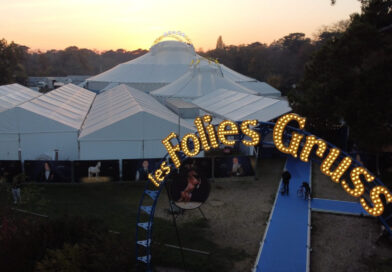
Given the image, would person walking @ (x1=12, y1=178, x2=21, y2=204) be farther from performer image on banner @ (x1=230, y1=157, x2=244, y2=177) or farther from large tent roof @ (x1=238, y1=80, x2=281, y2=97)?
large tent roof @ (x1=238, y1=80, x2=281, y2=97)

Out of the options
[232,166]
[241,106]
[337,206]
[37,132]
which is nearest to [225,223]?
[337,206]

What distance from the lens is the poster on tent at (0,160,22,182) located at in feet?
56.6

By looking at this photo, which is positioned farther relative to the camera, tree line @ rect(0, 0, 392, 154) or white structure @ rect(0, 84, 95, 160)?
white structure @ rect(0, 84, 95, 160)

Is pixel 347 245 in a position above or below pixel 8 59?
below

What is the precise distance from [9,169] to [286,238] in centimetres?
1317

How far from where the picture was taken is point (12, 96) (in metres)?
31.5

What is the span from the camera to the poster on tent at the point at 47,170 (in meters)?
17.4

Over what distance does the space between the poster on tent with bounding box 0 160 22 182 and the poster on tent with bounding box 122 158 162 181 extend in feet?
16.3

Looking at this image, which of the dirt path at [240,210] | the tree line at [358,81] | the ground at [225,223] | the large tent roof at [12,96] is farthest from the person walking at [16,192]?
the tree line at [358,81]

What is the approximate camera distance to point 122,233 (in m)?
12.2

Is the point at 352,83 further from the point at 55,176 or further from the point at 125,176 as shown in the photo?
the point at 55,176

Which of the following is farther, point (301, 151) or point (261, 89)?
point (261, 89)

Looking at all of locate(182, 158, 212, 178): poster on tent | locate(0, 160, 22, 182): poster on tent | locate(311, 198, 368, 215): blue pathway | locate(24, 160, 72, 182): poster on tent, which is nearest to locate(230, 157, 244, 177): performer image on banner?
locate(182, 158, 212, 178): poster on tent

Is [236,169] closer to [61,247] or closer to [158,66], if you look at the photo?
[61,247]
